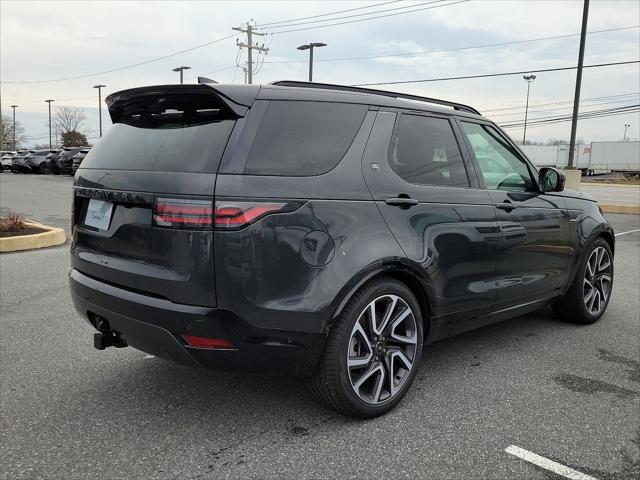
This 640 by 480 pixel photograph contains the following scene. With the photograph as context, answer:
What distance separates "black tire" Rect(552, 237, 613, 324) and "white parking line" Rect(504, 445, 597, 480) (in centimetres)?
230

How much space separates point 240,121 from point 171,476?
169cm

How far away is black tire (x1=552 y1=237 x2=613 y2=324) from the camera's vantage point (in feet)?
15.5

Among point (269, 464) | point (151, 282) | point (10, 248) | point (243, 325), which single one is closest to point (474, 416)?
point (269, 464)

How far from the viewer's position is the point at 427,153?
3385 millimetres

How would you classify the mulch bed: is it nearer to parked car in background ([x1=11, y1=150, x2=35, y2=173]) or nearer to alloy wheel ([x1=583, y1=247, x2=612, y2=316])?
alloy wheel ([x1=583, y1=247, x2=612, y2=316])

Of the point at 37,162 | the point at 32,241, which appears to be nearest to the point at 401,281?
the point at 32,241

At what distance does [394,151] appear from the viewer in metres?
3.16

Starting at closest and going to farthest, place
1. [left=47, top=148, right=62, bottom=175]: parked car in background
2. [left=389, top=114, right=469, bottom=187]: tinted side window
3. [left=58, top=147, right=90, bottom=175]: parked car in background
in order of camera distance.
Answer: [left=389, top=114, right=469, bottom=187]: tinted side window
[left=58, top=147, right=90, bottom=175]: parked car in background
[left=47, top=148, right=62, bottom=175]: parked car in background

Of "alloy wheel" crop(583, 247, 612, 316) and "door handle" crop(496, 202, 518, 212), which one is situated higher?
"door handle" crop(496, 202, 518, 212)

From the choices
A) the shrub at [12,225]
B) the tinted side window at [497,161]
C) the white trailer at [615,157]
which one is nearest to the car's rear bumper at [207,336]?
the tinted side window at [497,161]

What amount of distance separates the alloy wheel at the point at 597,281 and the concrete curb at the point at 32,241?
293 inches

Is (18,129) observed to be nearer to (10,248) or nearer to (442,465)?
(10,248)

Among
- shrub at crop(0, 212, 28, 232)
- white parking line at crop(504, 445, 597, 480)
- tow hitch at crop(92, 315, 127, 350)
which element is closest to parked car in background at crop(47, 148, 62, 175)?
shrub at crop(0, 212, 28, 232)

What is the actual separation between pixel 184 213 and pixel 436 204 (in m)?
1.52
